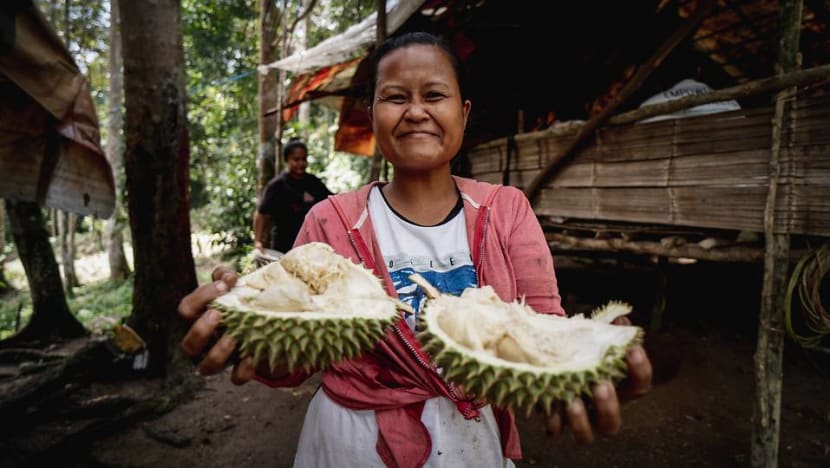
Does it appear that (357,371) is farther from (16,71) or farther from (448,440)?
(16,71)

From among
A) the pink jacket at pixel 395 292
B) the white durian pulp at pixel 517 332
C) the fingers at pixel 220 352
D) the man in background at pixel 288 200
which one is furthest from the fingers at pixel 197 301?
the man in background at pixel 288 200

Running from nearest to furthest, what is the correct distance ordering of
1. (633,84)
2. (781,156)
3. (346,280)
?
1. (346,280)
2. (781,156)
3. (633,84)

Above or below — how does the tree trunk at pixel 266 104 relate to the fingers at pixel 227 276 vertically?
above

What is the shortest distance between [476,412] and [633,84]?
2.75m

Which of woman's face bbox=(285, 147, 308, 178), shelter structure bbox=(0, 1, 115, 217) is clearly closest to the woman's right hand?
shelter structure bbox=(0, 1, 115, 217)

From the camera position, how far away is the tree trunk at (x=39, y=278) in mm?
5166

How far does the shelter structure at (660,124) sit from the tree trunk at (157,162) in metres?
1.88

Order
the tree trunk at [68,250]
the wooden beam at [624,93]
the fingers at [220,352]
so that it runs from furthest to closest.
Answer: the tree trunk at [68,250]
the wooden beam at [624,93]
the fingers at [220,352]

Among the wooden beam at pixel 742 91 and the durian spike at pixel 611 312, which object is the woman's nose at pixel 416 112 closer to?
the durian spike at pixel 611 312

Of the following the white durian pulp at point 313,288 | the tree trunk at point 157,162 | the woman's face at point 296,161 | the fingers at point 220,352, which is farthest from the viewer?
the woman's face at point 296,161

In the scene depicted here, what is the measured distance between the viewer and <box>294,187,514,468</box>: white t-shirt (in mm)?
1360

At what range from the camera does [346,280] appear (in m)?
1.35

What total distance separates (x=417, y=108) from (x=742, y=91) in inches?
88.2

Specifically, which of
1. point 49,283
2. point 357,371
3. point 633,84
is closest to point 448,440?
point 357,371
